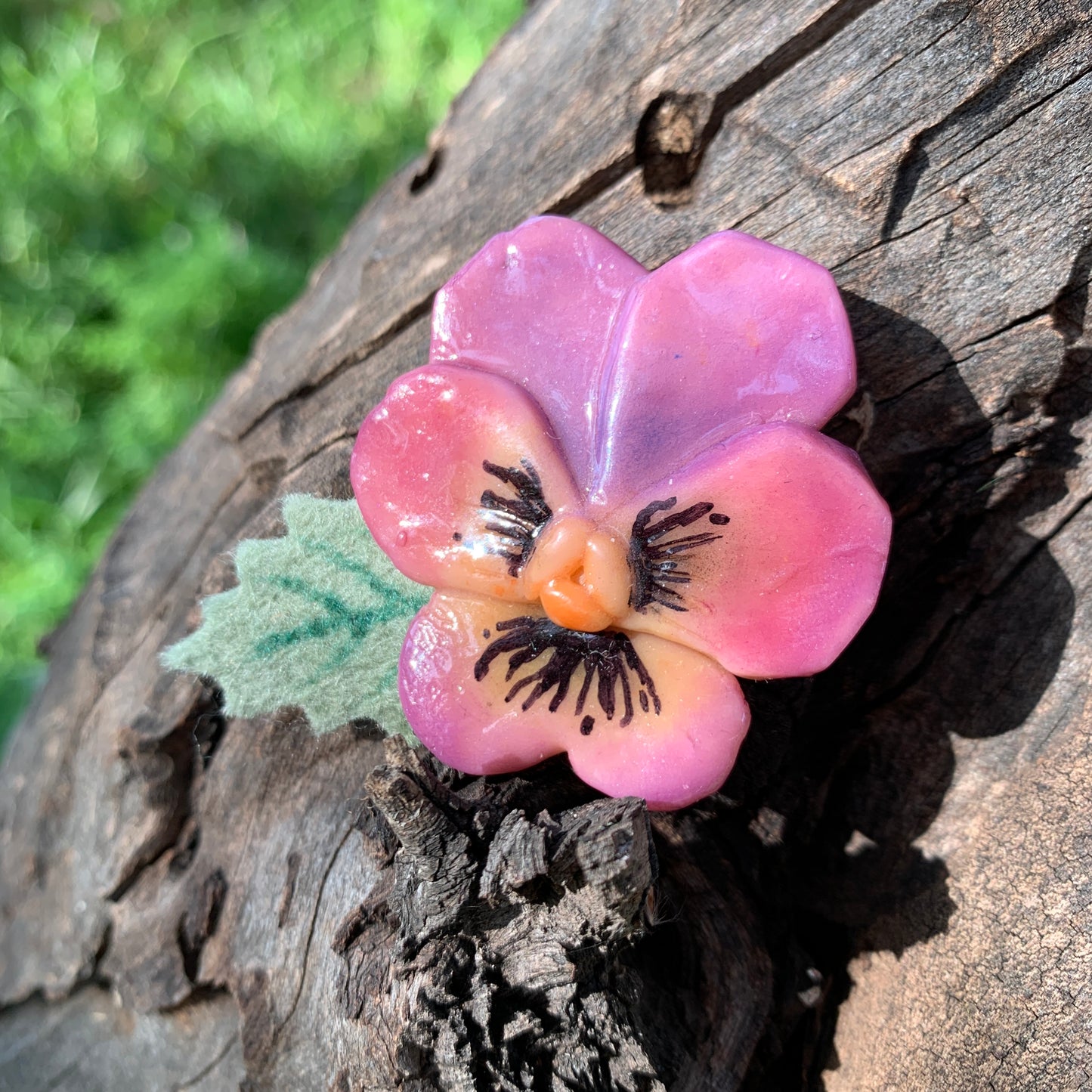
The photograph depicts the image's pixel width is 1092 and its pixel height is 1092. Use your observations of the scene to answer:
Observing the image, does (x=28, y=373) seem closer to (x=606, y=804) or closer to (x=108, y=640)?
(x=108, y=640)

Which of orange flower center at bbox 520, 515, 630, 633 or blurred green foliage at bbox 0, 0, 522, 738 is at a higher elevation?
blurred green foliage at bbox 0, 0, 522, 738

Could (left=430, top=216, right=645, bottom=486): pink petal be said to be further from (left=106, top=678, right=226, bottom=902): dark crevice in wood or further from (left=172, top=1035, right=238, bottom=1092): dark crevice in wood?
(left=172, top=1035, right=238, bottom=1092): dark crevice in wood

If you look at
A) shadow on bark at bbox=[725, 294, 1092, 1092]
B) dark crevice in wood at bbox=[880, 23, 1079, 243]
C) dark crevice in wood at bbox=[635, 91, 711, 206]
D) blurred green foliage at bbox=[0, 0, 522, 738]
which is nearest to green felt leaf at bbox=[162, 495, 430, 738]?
shadow on bark at bbox=[725, 294, 1092, 1092]

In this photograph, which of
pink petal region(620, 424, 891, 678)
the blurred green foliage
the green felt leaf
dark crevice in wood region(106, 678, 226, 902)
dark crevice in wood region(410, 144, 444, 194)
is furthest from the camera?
the blurred green foliage

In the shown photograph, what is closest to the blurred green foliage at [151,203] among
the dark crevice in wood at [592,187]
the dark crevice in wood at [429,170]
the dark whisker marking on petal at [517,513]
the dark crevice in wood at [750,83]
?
the dark crevice in wood at [429,170]

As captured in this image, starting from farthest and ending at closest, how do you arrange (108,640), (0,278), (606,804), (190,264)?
(0,278) < (190,264) < (108,640) < (606,804)

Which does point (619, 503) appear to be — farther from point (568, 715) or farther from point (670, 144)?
point (670, 144)

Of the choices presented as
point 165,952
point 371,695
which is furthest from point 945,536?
point 165,952
